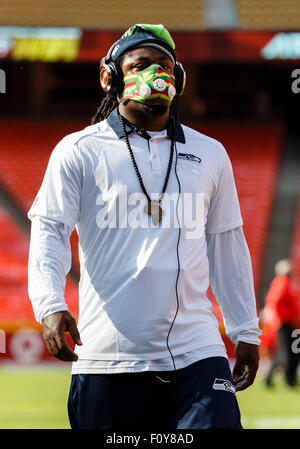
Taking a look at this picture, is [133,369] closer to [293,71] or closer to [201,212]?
[201,212]

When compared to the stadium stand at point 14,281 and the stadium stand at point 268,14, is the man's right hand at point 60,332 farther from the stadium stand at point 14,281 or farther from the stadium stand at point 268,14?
the stadium stand at point 268,14

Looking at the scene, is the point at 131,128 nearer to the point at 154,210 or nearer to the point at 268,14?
the point at 154,210

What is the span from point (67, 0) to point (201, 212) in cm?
1510

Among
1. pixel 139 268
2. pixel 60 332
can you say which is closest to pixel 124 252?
pixel 139 268

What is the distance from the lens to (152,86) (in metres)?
2.96

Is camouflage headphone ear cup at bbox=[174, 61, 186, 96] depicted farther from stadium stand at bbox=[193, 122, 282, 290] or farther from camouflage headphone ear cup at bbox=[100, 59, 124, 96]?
stadium stand at bbox=[193, 122, 282, 290]

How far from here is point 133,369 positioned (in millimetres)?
2762

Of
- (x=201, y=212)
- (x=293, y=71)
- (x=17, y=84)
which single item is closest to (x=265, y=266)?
(x=293, y=71)

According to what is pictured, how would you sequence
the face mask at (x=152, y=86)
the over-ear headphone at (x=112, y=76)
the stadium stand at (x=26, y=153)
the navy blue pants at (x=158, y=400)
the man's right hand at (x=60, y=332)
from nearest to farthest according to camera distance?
the man's right hand at (x=60, y=332)
the navy blue pants at (x=158, y=400)
the face mask at (x=152, y=86)
the over-ear headphone at (x=112, y=76)
the stadium stand at (x=26, y=153)

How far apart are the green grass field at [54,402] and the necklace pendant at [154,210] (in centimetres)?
464

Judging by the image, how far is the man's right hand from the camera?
2.64 metres

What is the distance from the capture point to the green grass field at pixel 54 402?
24.5 feet

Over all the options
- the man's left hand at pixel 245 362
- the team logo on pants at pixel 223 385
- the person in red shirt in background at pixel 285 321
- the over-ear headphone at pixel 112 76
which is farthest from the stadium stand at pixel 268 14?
the team logo on pants at pixel 223 385

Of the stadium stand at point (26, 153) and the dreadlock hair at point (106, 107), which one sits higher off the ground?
the stadium stand at point (26, 153)
